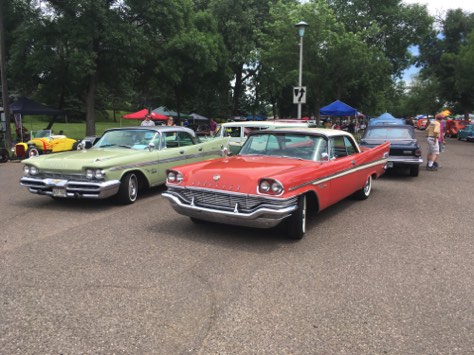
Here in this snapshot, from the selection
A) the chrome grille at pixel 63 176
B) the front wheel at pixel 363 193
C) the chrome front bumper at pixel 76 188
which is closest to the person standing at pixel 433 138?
the front wheel at pixel 363 193

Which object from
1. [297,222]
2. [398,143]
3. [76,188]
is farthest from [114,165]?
[398,143]

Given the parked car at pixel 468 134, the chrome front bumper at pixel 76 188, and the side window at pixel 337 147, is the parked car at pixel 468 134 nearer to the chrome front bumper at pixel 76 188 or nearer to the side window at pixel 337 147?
the side window at pixel 337 147

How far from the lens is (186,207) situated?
5.41 meters

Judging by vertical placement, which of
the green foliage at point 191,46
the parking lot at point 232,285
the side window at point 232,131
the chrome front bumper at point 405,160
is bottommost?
the parking lot at point 232,285

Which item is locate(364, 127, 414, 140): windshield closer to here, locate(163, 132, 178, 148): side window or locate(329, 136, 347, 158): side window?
locate(329, 136, 347, 158): side window

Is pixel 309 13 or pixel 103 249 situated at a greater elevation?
pixel 309 13

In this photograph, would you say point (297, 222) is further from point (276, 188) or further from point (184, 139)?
point (184, 139)

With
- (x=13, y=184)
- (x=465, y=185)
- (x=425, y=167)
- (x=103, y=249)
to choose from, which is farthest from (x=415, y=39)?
(x=103, y=249)

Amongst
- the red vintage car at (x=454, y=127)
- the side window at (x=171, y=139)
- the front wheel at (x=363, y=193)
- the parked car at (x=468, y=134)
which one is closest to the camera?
the front wheel at (x=363, y=193)

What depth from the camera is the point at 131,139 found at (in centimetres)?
834

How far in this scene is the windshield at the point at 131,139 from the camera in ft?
27.0

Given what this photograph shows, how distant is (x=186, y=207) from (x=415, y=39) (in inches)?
1397

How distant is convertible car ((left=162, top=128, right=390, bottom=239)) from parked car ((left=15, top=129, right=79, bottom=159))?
1176 centimetres

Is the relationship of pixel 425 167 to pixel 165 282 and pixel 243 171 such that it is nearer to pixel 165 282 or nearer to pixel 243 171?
pixel 243 171
